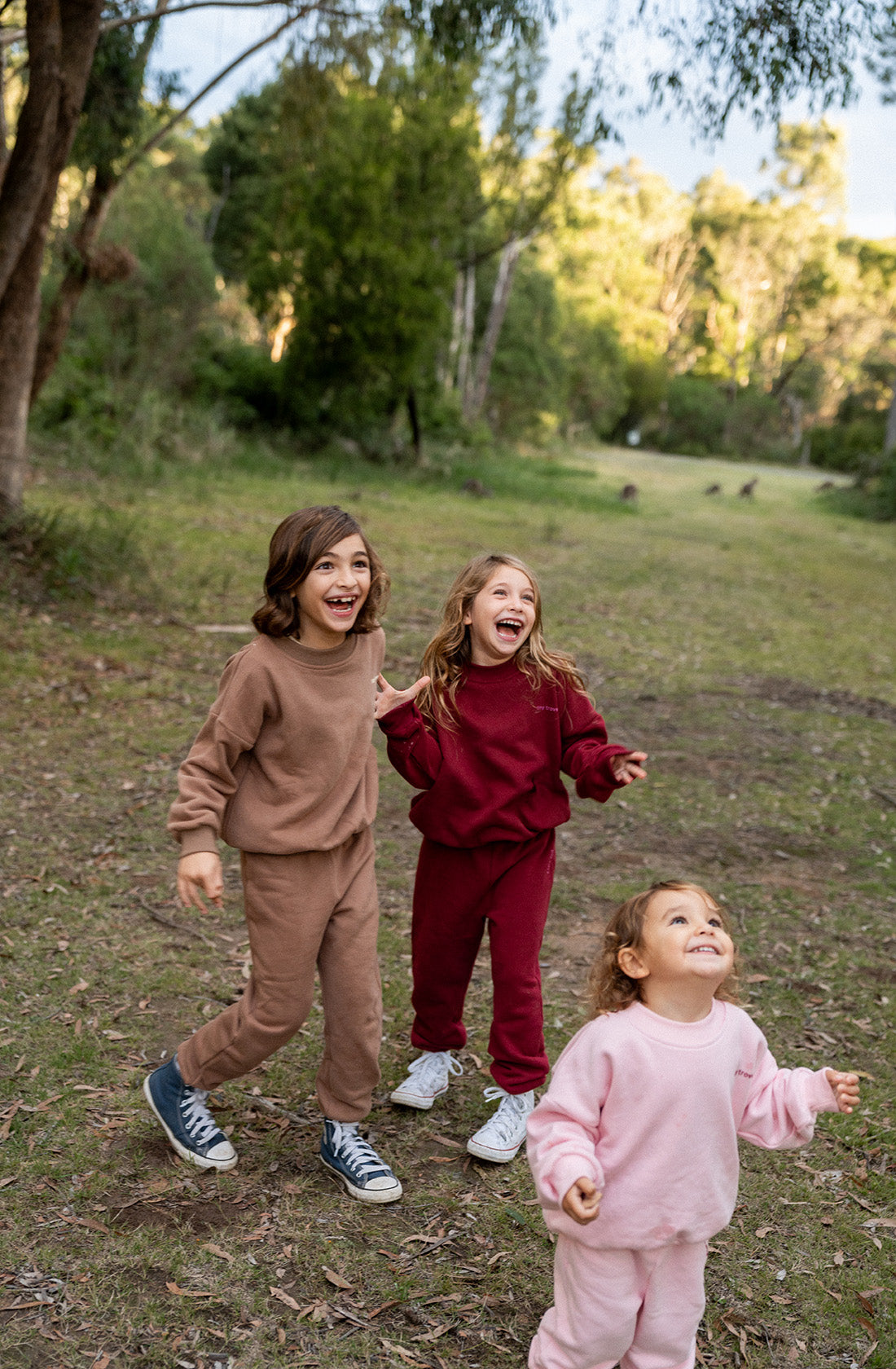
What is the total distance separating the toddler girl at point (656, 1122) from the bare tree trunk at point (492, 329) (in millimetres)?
28264

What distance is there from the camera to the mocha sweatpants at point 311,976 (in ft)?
8.75

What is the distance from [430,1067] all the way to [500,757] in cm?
96

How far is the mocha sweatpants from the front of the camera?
267cm

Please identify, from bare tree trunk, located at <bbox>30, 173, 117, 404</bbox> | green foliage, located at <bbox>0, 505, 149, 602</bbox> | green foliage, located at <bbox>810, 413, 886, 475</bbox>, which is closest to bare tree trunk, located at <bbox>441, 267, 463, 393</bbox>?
green foliage, located at <bbox>810, 413, 886, 475</bbox>

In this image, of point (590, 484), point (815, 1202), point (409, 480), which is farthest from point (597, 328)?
point (815, 1202)

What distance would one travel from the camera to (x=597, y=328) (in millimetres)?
44281

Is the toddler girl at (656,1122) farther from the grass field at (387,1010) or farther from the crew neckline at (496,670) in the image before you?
the crew neckline at (496,670)

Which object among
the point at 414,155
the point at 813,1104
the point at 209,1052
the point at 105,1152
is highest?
the point at 414,155

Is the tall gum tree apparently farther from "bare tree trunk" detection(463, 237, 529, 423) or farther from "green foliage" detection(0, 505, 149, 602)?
"bare tree trunk" detection(463, 237, 529, 423)

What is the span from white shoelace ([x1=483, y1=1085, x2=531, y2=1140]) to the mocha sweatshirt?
0.90 meters

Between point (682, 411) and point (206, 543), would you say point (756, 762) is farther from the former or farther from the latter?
point (682, 411)

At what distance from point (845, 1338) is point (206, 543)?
9827mm

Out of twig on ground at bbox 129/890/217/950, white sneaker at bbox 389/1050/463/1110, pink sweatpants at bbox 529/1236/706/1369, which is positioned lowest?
twig on ground at bbox 129/890/217/950

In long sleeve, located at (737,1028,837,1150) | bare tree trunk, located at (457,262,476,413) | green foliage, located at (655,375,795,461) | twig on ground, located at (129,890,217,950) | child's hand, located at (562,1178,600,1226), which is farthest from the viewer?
green foliage, located at (655,375,795,461)
